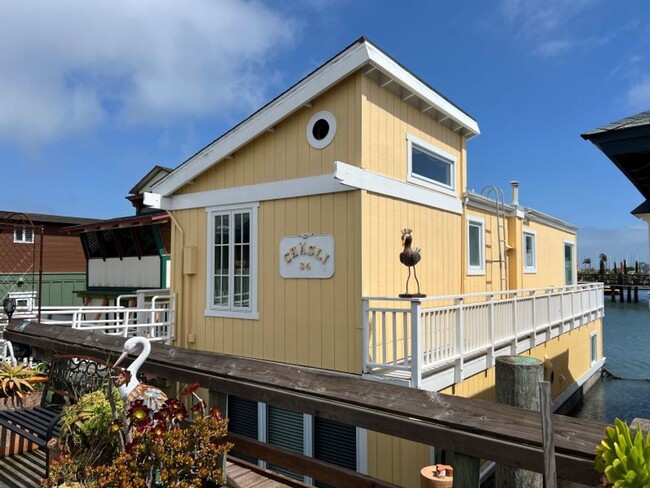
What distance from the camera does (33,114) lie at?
1422 inches

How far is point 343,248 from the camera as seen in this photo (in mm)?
6164

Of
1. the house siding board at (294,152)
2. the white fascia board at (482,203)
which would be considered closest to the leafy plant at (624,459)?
the house siding board at (294,152)

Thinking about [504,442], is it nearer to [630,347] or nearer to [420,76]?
[420,76]

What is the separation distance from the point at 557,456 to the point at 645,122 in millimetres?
4977

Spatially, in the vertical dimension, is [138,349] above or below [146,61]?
below

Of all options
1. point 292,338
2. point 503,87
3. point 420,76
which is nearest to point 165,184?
point 292,338

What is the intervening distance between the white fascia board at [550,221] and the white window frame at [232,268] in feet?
25.7

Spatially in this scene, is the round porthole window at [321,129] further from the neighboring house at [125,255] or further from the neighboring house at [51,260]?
the neighboring house at [51,260]

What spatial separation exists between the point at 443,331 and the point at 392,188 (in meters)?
2.27

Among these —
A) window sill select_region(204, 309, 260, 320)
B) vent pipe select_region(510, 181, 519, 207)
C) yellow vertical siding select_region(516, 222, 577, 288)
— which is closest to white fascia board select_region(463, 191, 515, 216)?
vent pipe select_region(510, 181, 519, 207)

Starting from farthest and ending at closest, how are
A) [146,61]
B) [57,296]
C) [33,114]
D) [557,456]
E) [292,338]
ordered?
[33,114], [57,296], [146,61], [292,338], [557,456]

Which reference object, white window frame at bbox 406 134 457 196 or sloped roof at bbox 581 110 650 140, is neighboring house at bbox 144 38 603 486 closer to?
white window frame at bbox 406 134 457 196

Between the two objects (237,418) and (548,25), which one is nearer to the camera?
(237,418)

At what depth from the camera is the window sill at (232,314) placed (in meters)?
7.07
